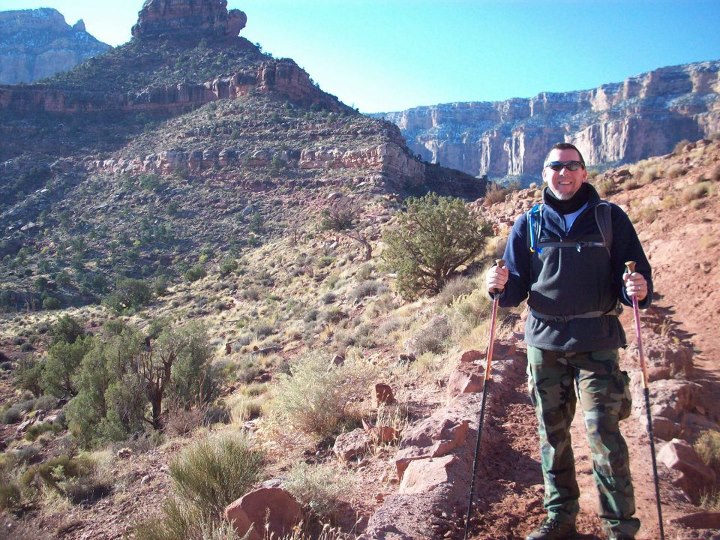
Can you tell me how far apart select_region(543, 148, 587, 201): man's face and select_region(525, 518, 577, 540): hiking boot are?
1.84 meters

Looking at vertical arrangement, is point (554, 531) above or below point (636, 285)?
below

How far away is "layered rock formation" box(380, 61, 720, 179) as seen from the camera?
89625mm

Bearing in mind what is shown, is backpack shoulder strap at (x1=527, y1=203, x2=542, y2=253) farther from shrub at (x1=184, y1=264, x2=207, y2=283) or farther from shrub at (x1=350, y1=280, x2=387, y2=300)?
shrub at (x1=184, y1=264, x2=207, y2=283)

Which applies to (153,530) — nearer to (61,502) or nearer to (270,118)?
(61,502)

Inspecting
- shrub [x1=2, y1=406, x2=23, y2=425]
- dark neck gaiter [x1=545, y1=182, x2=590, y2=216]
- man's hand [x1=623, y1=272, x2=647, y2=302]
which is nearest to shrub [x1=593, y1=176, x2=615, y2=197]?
dark neck gaiter [x1=545, y1=182, x2=590, y2=216]

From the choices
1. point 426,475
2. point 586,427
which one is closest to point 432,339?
point 426,475

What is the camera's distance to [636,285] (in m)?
2.48

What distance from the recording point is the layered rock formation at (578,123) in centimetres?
8962

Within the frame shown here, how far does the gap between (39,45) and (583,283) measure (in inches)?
6037

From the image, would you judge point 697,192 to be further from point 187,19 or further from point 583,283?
point 187,19

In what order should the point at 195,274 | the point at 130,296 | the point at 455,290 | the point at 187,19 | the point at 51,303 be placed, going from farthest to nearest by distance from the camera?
1. the point at 187,19
2. the point at 195,274
3. the point at 51,303
4. the point at 130,296
5. the point at 455,290

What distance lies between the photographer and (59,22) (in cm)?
12650

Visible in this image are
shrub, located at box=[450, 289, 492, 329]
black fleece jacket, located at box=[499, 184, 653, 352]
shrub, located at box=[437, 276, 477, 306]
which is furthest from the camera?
Answer: shrub, located at box=[437, 276, 477, 306]

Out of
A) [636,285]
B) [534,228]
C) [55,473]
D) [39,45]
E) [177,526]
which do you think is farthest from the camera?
[39,45]
